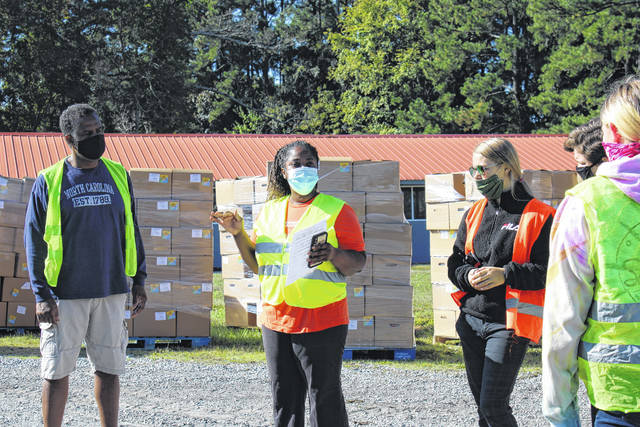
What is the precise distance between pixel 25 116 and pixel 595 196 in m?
36.9

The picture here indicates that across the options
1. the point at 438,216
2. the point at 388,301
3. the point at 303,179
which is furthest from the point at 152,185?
the point at 303,179

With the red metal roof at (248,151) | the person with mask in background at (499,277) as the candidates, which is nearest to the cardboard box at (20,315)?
the person with mask in background at (499,277)

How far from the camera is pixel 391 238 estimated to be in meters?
8.19

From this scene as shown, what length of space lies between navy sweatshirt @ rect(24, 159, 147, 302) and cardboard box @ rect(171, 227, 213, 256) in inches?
182

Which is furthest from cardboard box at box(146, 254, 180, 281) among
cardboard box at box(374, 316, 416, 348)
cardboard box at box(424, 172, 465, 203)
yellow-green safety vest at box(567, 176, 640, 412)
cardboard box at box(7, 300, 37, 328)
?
yellow-green safety vest at box(567, 176, 640, 412)

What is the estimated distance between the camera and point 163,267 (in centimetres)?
874

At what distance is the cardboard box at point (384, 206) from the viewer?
8188 mm

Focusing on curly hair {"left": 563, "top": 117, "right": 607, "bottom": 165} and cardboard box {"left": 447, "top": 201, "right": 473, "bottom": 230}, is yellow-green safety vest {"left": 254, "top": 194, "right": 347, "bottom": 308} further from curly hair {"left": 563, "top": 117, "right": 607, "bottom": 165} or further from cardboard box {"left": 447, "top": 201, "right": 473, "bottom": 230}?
cardboard box {"left": 447, "top": 201, "right": 473, "bottom": 230}

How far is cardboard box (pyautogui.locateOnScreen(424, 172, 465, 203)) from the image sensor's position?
9188 mm

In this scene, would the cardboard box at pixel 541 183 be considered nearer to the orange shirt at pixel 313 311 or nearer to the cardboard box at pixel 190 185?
the cardboard box at pixel 190 185

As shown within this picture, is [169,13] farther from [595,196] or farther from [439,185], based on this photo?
[595,196]

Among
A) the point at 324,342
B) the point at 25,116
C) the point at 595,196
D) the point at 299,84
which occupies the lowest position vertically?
the point at 324,342

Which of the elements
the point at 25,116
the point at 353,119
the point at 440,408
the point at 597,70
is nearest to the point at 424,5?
the point at 353,119

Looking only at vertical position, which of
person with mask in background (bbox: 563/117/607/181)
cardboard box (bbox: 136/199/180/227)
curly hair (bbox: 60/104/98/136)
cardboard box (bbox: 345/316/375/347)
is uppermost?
curly hair (bbox: 60/104/98/136)
